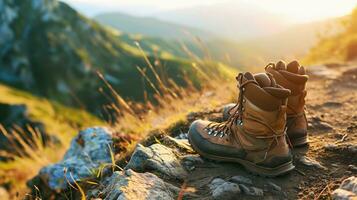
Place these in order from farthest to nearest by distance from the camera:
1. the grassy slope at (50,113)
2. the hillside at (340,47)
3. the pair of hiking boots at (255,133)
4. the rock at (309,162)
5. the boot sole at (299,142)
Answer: the grassy slope at (50,113)
the hillside at (340,47)
the boot sole at (299,142)
the rock at (309,162)
the pair of hiking boots at (255,133)

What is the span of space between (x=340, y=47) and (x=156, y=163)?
14590mm

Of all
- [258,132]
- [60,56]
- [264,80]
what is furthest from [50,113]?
[264,80]

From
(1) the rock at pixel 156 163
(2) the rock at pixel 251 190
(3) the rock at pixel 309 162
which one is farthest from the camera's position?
(3) the rock at pixel 309 162

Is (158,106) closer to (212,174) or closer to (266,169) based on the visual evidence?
(212,174)

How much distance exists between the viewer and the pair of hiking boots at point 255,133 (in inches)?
174

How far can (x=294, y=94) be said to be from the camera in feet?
17.2

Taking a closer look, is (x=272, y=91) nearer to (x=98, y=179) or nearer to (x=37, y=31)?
(x=98, y=179)

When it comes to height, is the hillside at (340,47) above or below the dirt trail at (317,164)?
below

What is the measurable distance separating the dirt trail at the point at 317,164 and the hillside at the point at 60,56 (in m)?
119

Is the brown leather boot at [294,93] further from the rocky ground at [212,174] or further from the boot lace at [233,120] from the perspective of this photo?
the boot lace at [233,120]

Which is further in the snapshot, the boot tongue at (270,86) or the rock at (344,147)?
the rock at (344,147)

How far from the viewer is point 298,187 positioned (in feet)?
14.1

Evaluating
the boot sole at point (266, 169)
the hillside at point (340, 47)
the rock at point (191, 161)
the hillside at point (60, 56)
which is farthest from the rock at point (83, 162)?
the hillside at point (60, 56)

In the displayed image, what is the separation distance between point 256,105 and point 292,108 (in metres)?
1.03
